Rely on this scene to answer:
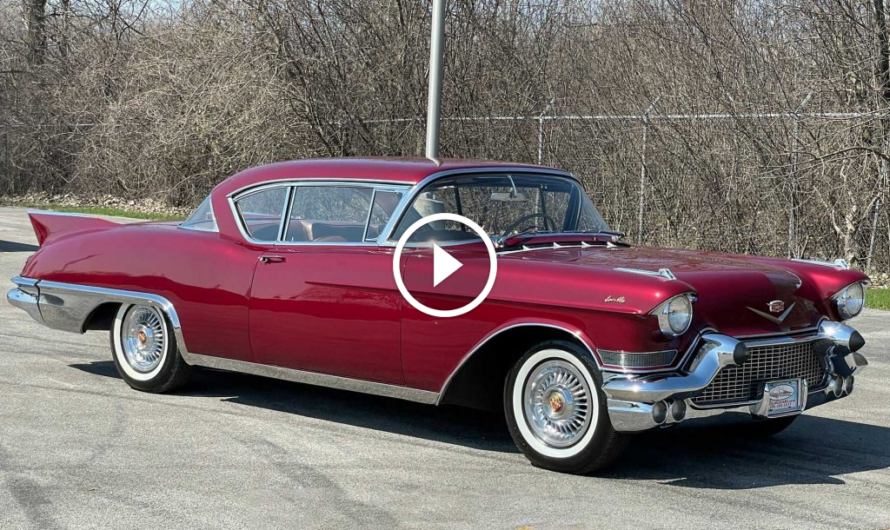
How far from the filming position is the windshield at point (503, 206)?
6727 millimetres

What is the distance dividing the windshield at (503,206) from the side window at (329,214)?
0.35 m

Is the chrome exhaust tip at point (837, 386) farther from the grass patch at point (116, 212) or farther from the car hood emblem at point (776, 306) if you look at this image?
the grass patch at point (116, 212)

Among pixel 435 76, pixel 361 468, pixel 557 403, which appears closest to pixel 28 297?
pixel 361 468

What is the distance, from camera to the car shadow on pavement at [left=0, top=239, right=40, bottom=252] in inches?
684

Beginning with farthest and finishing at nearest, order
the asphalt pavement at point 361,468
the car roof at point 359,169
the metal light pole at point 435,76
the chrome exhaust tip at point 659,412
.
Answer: the metal light pole at point 435,76 → the car roof at point 359,169 → the chrome exhaust tip at point 659,412 → the asphalt pavement at point 361,468

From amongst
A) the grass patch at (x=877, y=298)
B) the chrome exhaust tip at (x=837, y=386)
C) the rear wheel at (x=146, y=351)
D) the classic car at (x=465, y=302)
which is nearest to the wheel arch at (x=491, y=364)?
the classic car at (x=465, y=302)

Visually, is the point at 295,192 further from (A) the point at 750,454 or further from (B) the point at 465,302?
(A) the point at 750,454

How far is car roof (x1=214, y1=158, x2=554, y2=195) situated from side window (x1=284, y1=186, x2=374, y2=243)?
0.30ft

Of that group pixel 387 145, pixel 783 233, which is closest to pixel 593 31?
pixel 387 145

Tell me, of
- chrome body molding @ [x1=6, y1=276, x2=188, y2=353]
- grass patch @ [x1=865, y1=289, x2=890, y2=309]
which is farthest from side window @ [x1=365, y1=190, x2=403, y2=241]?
grass patch @ [x1=865, y1=289, x2=890, y2=309]

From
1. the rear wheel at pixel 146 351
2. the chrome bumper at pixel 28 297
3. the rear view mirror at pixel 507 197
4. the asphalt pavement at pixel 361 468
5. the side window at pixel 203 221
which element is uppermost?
the rear view mirror at pixel 507 197

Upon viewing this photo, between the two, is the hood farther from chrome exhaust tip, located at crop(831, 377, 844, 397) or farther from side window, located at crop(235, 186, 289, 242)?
side window, located at crop(235, 186, 289, 242)

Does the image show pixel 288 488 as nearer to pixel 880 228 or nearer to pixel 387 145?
pixel 880 228

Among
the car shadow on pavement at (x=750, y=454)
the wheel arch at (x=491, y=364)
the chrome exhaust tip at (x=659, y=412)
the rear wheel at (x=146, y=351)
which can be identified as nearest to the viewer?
the chrome exhaust tip at (x=659, y=412)
